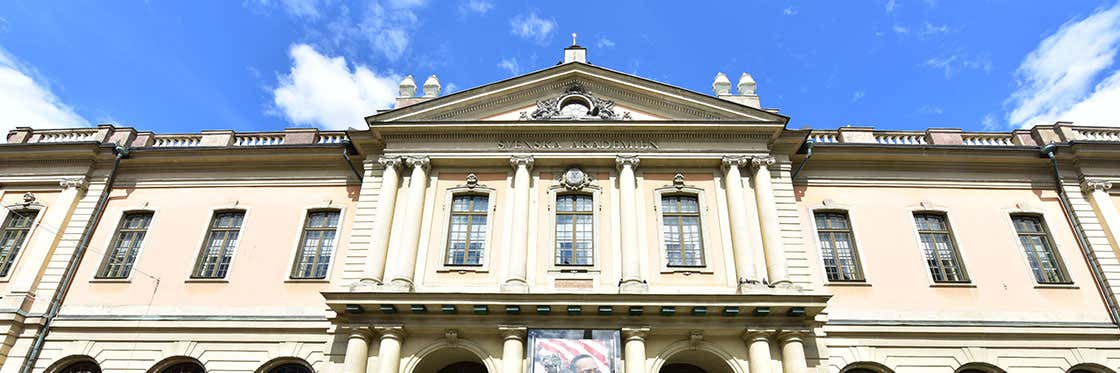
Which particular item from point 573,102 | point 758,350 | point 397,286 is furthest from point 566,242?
point 758,350

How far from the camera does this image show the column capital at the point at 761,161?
15562 millimetres

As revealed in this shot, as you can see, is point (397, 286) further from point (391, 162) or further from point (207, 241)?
point (207, 241)

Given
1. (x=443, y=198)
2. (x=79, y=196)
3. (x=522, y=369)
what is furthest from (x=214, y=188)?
(x=522, y=369)

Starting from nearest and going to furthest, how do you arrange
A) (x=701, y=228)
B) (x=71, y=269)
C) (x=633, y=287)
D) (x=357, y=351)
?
(x=357, y=351), (x=633, y=287), (x=701, y=228), (x=71, y=269)

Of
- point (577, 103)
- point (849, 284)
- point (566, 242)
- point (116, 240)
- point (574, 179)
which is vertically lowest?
point (849, 284)

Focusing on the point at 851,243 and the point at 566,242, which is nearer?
the point at 566,242

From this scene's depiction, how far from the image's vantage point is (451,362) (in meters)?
14.6

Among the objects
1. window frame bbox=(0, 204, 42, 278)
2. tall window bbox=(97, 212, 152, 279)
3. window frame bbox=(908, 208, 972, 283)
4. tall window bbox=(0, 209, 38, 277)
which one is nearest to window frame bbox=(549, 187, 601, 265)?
window frame bbox=(908, 208, 972, 283)

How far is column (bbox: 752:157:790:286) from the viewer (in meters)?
14.0

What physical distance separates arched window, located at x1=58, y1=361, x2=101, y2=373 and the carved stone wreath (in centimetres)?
1210

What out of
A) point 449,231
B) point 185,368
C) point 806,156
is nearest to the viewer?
point 185,368

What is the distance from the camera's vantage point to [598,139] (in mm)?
16062

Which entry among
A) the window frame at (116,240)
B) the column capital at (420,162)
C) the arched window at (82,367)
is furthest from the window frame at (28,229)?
the column capital at (420,162)

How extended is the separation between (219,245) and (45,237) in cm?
449
